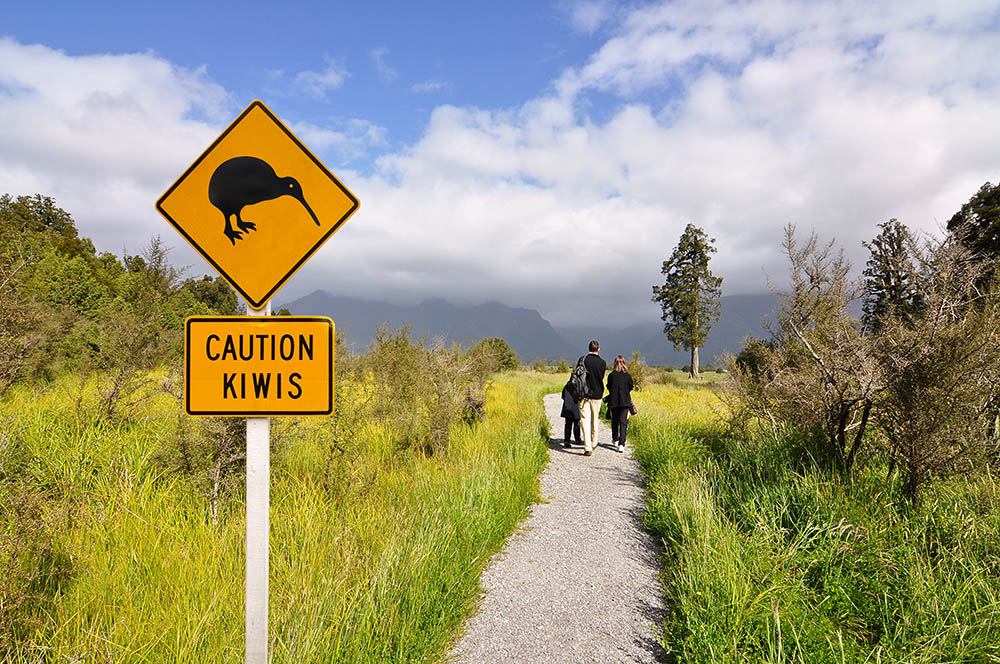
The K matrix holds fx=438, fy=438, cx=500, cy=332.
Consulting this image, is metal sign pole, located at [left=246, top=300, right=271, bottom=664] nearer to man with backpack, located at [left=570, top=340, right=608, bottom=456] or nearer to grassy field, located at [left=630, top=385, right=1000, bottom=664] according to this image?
grassy field, located at [left=630, top=385, right=1000, bottom=664]

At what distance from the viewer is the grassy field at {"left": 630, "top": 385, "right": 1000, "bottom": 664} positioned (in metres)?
2.77

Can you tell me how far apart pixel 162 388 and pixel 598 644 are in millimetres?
5293

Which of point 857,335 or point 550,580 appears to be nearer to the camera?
point 550,580

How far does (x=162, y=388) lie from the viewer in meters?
5.12

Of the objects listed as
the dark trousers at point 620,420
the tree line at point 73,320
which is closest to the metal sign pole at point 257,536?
the tree line at point 73,320

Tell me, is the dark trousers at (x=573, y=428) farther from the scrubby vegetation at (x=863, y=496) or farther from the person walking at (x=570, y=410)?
the scrubby vegetation at (x=863, y=496)

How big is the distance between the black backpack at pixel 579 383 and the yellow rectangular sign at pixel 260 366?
7.19 metres

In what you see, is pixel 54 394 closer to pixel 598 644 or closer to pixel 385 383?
pixel 385 383

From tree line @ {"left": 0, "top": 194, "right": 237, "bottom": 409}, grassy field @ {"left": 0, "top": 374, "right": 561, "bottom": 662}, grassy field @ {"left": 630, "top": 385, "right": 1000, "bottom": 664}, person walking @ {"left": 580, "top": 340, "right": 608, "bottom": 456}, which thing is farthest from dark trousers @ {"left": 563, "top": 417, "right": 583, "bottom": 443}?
tree line @ {"left": 0, "top": 194, "right": 237, "bottom": 409}

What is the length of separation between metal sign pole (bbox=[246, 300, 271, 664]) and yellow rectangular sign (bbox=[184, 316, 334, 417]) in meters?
0.10

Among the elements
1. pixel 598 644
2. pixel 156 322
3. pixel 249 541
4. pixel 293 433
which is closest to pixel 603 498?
pixel 598 644

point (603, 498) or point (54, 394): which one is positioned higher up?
point (54, 394)

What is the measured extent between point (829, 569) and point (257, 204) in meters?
4.85

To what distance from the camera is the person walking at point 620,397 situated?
9.15 m
